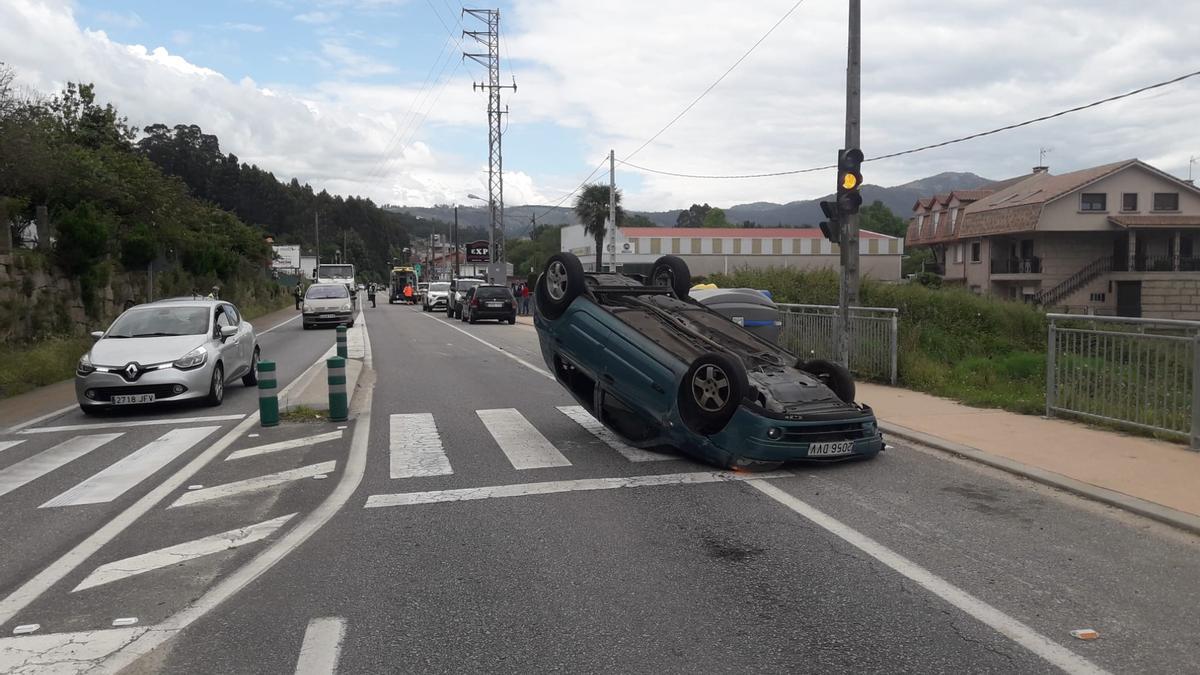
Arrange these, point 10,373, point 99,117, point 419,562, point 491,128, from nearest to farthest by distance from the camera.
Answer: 1. point 419,562
2. point 10,373
3. point 99,117
4. point 491,128

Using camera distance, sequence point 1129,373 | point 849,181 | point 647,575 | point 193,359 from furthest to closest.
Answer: point 849,181
point 193,359
point 1129,373
point 647,575

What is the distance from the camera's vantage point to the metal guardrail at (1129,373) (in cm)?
856

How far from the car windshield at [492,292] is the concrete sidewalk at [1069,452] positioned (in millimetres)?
26828

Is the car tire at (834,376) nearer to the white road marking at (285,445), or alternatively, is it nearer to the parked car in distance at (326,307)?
Answer: the white road marking at (285,445)

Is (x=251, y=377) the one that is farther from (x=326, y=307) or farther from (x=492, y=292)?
(x=492, y=292)

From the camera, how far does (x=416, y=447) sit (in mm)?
9320

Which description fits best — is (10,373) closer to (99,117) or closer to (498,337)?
(498,337)

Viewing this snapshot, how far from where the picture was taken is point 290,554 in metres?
5.75

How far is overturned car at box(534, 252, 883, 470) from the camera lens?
774 cm

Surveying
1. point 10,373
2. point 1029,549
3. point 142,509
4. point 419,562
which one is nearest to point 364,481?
point 142,509

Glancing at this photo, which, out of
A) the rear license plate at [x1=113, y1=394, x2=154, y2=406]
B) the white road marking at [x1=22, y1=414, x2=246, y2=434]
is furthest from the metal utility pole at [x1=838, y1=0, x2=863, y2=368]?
the rear license plate at [x1=113, y1=394, x2=154, y2=406]

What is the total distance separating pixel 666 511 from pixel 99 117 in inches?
1522

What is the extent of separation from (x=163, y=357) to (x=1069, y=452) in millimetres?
10750

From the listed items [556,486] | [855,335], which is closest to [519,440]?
[556,486]
